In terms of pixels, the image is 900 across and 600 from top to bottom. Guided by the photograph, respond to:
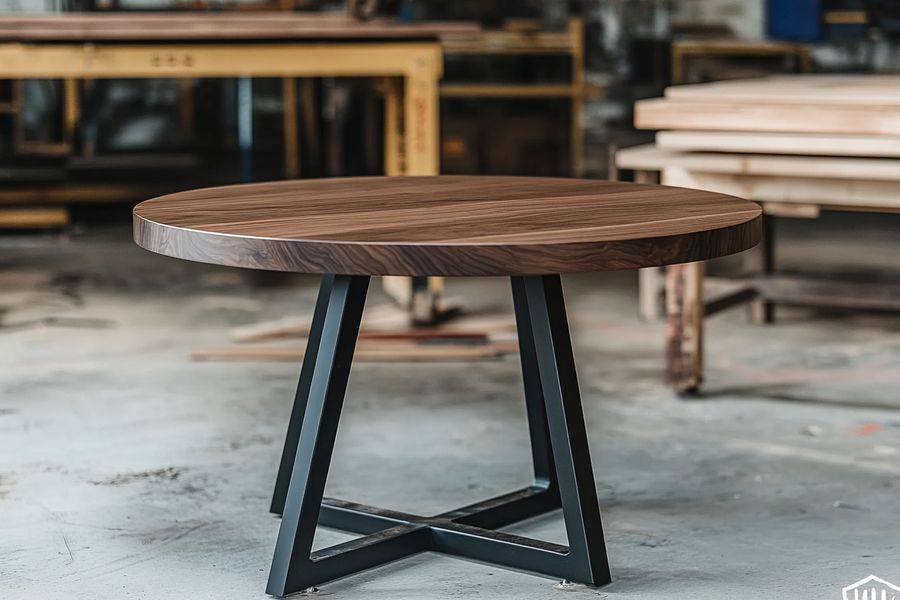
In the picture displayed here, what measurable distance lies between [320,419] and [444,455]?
1.07 meters

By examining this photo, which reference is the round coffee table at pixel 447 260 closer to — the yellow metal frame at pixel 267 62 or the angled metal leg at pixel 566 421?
the angled metal leg at pixel 566 421

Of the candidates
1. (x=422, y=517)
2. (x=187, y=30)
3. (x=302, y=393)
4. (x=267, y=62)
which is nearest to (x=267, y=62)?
(x=267, y=62)

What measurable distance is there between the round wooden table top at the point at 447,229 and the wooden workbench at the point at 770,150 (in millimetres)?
942

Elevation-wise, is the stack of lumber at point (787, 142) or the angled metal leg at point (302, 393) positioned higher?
the stack of lumber at point (787, 142)

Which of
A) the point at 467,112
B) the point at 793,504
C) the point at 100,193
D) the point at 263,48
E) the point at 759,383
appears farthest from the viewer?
the point at 467,112

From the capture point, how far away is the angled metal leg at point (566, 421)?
236 cm

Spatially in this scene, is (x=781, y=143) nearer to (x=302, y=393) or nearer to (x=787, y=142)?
(x=787, y=142)

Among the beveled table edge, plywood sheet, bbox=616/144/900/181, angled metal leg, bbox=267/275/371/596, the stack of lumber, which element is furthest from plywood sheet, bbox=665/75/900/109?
angled metal leg, bbox=267/275/371/596

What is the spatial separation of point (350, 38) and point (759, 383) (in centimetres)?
Answer: 186

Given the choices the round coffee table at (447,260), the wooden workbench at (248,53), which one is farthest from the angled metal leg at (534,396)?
the wooden workbench at (248,53)

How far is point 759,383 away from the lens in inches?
163

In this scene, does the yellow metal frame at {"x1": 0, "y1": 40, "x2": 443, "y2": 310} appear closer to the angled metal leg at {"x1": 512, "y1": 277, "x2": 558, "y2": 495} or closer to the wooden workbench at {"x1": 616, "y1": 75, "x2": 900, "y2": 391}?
the wooden workbench at {"x1": 616, "y1": 75, "x2": 900, "y2": 391}

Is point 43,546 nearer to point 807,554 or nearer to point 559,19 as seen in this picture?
point 807,554

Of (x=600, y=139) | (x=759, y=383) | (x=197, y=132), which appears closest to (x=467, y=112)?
(x=600, y=139)
